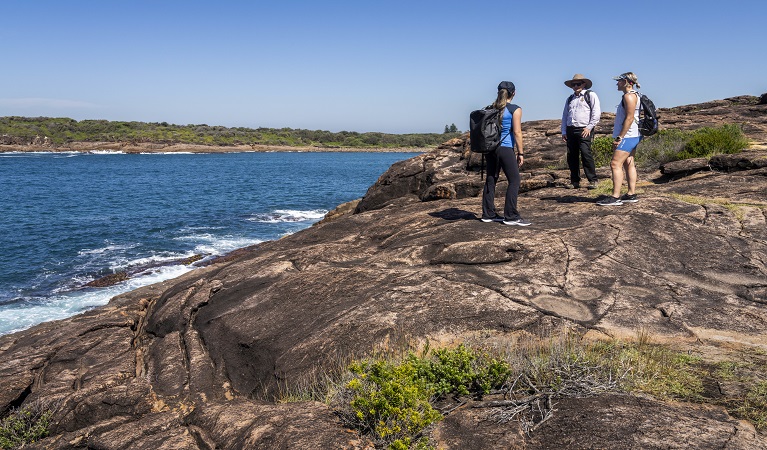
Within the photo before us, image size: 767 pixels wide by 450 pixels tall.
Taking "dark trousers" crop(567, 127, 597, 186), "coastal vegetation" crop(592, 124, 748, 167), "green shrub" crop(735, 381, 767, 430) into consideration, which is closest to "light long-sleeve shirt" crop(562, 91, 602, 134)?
"dark trousers" crop(567, 127, 597, 186)

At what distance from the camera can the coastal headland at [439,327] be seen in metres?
4.38

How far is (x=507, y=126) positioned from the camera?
9.30m

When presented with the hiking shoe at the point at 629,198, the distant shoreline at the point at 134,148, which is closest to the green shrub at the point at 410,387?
the hiking shoe at the point at 629,198

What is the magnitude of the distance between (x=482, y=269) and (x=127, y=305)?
7978mm

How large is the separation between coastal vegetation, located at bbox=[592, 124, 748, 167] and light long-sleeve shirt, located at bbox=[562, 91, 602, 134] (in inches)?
207

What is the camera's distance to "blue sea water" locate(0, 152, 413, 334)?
18906mm

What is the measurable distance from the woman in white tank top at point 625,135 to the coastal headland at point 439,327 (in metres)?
0.43

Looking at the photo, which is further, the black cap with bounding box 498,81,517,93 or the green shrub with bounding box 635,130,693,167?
the green shrub with bounding box 635,130,693,167

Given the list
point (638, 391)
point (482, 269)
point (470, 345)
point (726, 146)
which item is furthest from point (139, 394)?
point (726, 146)

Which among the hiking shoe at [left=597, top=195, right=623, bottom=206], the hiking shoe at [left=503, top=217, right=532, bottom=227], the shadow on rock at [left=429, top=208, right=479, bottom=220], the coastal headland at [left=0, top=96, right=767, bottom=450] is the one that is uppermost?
the hiking shoe at [left=597, top=195, right=623, bottom=206]

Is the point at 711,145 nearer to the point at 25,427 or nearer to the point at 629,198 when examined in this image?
the point at 629,198

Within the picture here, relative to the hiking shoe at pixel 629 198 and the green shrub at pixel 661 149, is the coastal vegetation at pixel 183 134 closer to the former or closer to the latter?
the green shrub at pixel 661 149

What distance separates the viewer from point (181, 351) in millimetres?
7969

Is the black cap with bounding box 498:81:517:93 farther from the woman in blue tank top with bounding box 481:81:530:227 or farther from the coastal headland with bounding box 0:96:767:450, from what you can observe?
the coastal headland with bounding box 0:96:767:450
